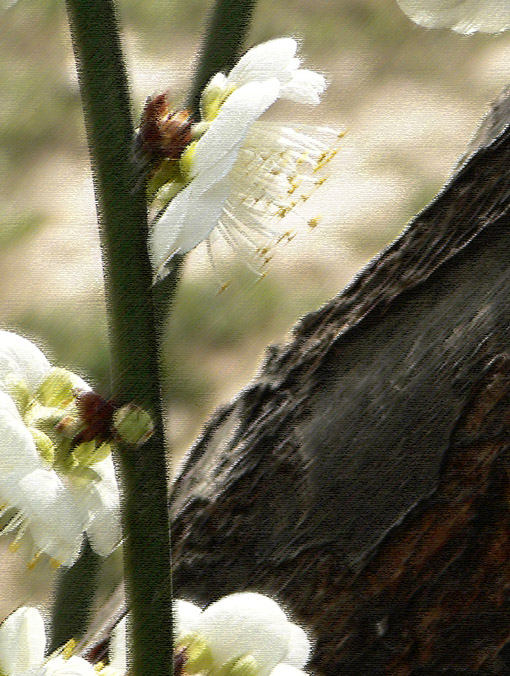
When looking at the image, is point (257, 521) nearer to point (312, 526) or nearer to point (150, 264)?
point (312, 526)

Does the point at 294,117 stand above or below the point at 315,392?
above

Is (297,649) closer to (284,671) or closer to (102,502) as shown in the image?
(284,671)

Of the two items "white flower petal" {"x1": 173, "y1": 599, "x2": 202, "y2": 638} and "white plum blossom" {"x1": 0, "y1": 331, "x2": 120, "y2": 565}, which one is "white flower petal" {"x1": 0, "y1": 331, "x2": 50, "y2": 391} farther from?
"white flower petal" {"x1": 173, "y1": 599, "x2": 202, "y2": 638}

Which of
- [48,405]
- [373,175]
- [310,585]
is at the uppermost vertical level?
[373,175]

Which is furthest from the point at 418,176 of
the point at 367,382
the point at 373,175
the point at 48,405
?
the point at 48,405

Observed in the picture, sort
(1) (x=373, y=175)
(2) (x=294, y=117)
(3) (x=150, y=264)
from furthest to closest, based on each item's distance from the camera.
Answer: (1) (x=373, y=175)
(2) (x=294, y=117)
(3) (x=150, y=264)

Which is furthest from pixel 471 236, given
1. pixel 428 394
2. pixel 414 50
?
pixel 414 50

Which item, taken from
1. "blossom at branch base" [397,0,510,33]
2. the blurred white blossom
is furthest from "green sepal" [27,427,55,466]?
"blossom at branch base" [397,0,510,33]

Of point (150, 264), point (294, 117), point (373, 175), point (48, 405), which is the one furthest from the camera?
point (373, 175)

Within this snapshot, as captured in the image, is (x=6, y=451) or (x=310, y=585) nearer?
(x=6, y=451)
